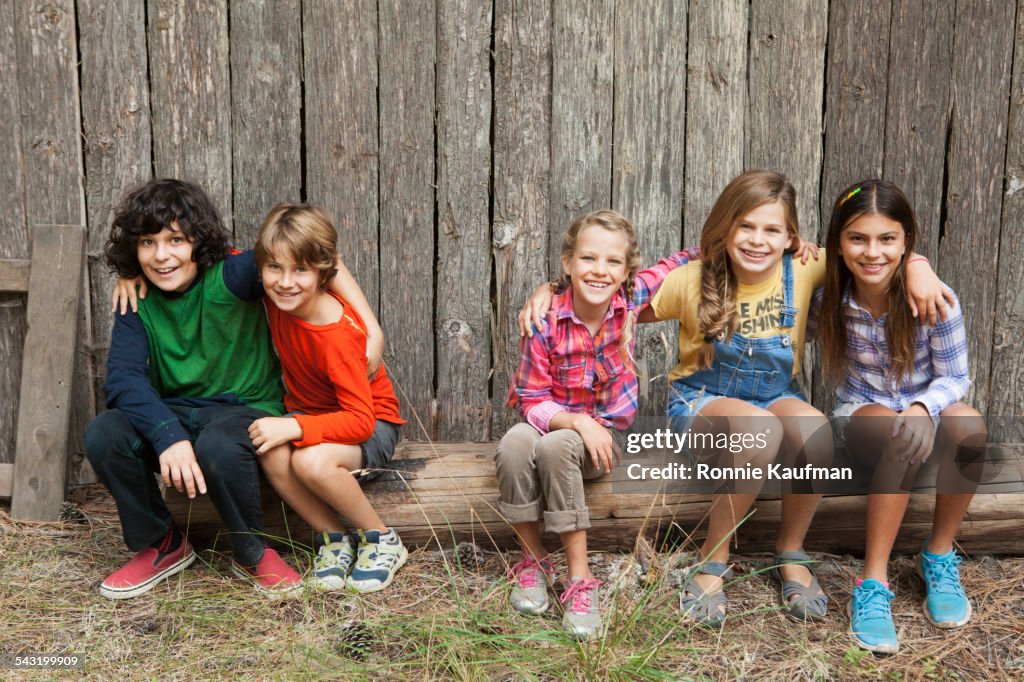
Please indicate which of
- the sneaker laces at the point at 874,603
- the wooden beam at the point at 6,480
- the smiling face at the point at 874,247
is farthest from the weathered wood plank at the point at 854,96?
the wooden beam at the point at 6,480

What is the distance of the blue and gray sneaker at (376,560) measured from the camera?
8.89ft

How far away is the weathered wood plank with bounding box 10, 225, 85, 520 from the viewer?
3104 millimetres

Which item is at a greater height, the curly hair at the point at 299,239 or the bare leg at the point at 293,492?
the curly hair at the point at 299,239

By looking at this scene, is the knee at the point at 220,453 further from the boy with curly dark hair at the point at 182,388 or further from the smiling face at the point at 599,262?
the smiling face at the point at 599,262

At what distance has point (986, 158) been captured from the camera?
3.23 m

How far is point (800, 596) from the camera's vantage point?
104 inches

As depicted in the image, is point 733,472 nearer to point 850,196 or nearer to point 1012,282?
point 850,196

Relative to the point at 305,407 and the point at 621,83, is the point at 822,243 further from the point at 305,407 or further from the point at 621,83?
the point at 305,407

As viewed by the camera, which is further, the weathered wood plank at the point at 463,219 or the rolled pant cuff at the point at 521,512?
the weathered wood plank at the point at 463,219

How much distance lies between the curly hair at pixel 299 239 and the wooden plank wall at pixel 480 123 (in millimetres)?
483

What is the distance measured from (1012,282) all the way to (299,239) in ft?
8.12

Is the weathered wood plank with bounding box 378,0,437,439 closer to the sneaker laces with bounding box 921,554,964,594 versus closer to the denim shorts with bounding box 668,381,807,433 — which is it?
the denim shorts with bounding box 668,381,807,433

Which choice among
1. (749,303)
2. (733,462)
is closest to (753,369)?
(749,303)

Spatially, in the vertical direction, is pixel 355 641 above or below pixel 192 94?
below
